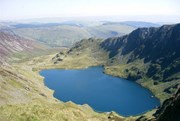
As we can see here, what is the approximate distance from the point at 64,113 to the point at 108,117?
4447 centimetres

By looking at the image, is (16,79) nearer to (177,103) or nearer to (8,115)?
(8,115)

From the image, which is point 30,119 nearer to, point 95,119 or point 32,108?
point 32,108

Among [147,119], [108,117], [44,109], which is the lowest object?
[108,117]

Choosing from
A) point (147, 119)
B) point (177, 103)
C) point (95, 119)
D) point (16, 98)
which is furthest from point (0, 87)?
point (177, 103)

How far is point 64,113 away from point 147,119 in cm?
3905

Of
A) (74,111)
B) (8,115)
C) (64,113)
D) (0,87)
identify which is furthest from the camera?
(0,87)

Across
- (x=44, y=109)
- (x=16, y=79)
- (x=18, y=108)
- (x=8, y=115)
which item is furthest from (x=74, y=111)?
(x=16, y=79)

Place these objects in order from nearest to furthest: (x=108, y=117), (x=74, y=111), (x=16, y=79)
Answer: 1. (x=74, y=111)
2. (x=108, y=117)
3. (x=16, y=79)

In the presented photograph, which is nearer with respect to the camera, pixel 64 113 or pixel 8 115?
pixel 8 115

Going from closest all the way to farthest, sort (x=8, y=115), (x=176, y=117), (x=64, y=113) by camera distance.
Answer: (x=176, y=117) < (x=8, y=115) < (x=64, y=113)

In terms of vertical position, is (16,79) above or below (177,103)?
below

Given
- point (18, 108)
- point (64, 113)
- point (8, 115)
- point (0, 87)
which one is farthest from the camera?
point (0, 87)

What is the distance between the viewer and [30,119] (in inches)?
3816

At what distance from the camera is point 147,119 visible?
13450 cm
